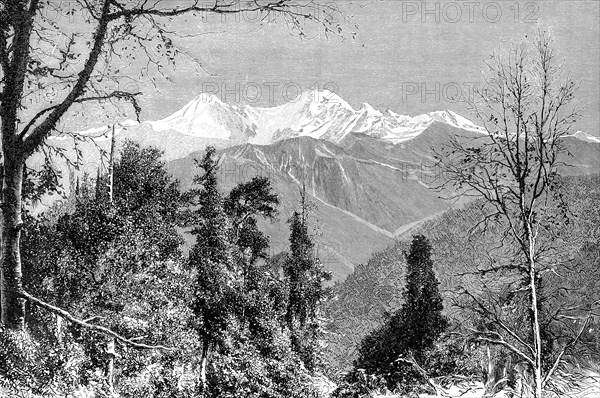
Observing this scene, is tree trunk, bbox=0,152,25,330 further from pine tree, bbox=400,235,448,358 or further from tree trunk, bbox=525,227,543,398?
pine tree, bbox=400,235,448,358

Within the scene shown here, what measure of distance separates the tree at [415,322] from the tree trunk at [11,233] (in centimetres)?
2416

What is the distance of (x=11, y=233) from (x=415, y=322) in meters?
26.6

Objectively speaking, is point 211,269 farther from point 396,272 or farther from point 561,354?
point 396,272

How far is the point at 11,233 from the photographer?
539 centimetres

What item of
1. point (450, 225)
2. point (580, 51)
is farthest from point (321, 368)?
point (450, 225)

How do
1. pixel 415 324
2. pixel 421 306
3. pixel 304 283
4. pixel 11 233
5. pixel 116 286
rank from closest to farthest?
pixel 11 233 < pixel 116 286 < pixel 304 283 < pixel 415 324 < pixel 421 306

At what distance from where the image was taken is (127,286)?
45.0 feet

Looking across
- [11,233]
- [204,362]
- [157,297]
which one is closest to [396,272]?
[204,362]

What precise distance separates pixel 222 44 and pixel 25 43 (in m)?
31.4

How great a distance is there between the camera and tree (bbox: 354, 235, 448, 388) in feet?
95.7

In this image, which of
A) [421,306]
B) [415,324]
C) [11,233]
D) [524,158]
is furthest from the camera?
[421,306]

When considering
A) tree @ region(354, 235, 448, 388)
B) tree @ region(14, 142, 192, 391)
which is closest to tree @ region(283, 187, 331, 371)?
tree @ region(354, 235, 448, 388)

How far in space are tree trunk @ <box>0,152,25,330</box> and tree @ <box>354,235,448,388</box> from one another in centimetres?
2416

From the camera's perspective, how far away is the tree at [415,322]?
29.2 meters
